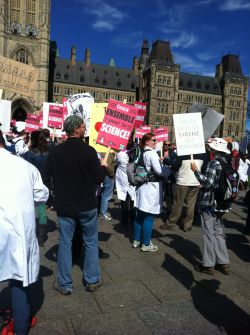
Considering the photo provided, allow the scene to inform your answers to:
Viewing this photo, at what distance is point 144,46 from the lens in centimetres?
8825

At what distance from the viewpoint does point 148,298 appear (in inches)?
157

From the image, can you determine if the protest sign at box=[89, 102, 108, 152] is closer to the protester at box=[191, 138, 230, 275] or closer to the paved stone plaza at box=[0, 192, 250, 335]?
the protester at box=[191, 138, 230, 275]

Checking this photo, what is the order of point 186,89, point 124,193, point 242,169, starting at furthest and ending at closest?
point 186,89
point 242,169
point 124,193

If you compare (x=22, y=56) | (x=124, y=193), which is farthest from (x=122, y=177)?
(x=22, y=56)

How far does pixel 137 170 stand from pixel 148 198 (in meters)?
0.46

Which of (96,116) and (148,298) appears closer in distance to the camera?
(148,298)

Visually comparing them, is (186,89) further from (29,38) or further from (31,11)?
(31,11)

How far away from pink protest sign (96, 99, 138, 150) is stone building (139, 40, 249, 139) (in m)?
67.4

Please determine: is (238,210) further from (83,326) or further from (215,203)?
(83,326)

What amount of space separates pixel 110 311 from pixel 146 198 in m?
2.11

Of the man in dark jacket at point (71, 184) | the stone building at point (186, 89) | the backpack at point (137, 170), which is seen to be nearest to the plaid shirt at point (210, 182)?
the backpack at point (137, 170)

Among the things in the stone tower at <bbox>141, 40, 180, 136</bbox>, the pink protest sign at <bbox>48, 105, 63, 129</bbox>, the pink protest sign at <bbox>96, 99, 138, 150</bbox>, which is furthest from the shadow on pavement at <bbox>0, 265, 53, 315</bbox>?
the stone tower at <bbox>141, 40, 180, 136</bbox>

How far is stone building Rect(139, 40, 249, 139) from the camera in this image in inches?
2899

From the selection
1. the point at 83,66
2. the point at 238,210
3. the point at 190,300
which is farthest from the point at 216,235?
the point at 83,66
